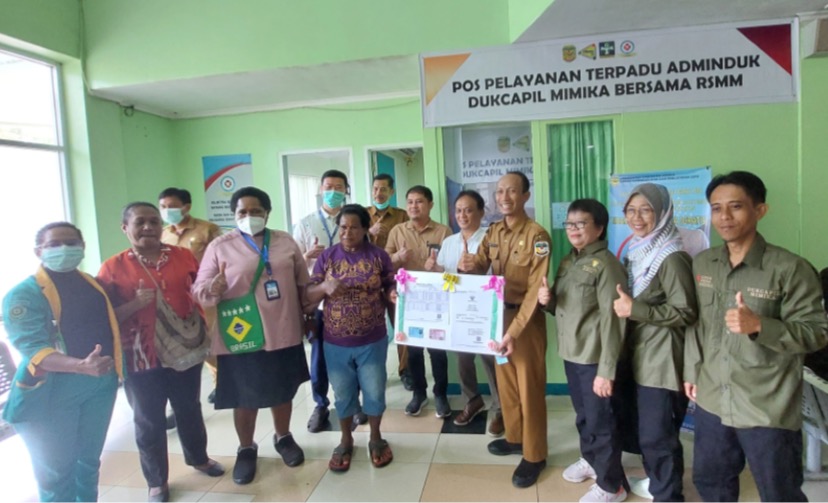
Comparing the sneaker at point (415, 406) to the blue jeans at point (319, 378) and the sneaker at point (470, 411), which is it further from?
the blue jeans at point (319, 378)

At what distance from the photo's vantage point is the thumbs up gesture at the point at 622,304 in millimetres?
1915

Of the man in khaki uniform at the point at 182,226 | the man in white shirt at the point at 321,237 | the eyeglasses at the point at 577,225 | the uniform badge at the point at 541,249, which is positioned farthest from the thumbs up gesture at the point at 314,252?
the eyeglasses at the point at 577,225

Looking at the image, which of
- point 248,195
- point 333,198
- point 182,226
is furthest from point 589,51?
point 182,226

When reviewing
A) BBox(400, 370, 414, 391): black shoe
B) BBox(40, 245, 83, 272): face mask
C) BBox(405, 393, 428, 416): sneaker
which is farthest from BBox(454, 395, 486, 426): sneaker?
BBox(40, 245, 83, 272): face mask

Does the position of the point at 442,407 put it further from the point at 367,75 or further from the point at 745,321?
the point at 367,75

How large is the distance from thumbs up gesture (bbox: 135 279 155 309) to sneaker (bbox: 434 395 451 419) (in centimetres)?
201

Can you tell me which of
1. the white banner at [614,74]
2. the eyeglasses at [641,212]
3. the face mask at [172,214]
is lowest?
the eyeglasses at [641,212]

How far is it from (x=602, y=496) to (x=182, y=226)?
3.33m

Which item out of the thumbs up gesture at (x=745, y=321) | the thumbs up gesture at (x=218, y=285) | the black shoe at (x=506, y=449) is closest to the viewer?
the thumbs up gesture at (x=745, y=321)

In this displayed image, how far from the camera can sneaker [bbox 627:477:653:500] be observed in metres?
2.27

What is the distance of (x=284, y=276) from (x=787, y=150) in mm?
3483

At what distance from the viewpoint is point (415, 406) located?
3367 mm

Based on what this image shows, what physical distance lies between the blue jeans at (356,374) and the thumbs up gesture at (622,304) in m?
1.29

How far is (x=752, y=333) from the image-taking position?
5.02 ft
